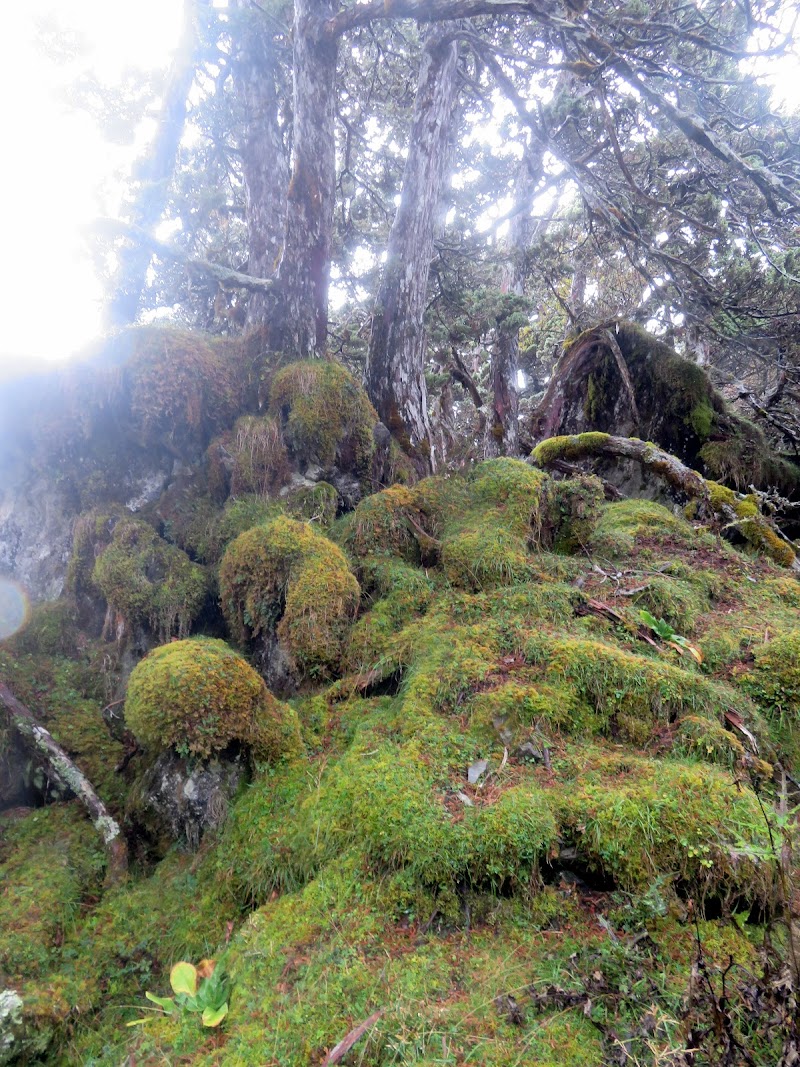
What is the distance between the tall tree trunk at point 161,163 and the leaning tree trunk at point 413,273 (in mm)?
2668

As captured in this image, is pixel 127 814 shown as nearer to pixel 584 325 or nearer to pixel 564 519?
pixel 564 519

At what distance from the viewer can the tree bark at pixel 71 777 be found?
3.27 m

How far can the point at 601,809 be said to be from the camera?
8.48 feet

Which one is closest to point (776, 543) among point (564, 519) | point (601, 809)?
point (564, 519)

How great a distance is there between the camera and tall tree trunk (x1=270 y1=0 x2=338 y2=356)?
19.4 ft

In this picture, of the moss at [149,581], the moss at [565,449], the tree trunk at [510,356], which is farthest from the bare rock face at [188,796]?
the tree trunk at [510,356]

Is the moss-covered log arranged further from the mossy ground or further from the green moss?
the green moss

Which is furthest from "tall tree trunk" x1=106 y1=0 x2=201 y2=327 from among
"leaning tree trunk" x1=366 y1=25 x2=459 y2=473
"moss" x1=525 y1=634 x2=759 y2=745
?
"moss" x1=525 y1=634 x2=759 y2=745

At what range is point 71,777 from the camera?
11.7 ft

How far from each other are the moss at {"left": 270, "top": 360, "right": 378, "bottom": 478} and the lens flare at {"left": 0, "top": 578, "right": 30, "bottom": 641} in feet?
8.79

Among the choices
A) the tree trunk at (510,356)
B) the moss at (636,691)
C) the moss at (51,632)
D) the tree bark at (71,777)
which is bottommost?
the tree bark at (71,777)

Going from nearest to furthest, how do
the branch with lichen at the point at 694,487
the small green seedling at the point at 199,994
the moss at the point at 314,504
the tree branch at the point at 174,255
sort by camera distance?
the small green seedling at the point at 199,994 < the moss at the point at 314,504 < the branch with lichen at the point at 694,487 < the tree branch at the point at 174,255

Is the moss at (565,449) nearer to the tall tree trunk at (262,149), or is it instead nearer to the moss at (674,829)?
the tall tree trunk at (262,149)

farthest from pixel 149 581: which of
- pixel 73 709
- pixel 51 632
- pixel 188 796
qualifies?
pixel 188 796
